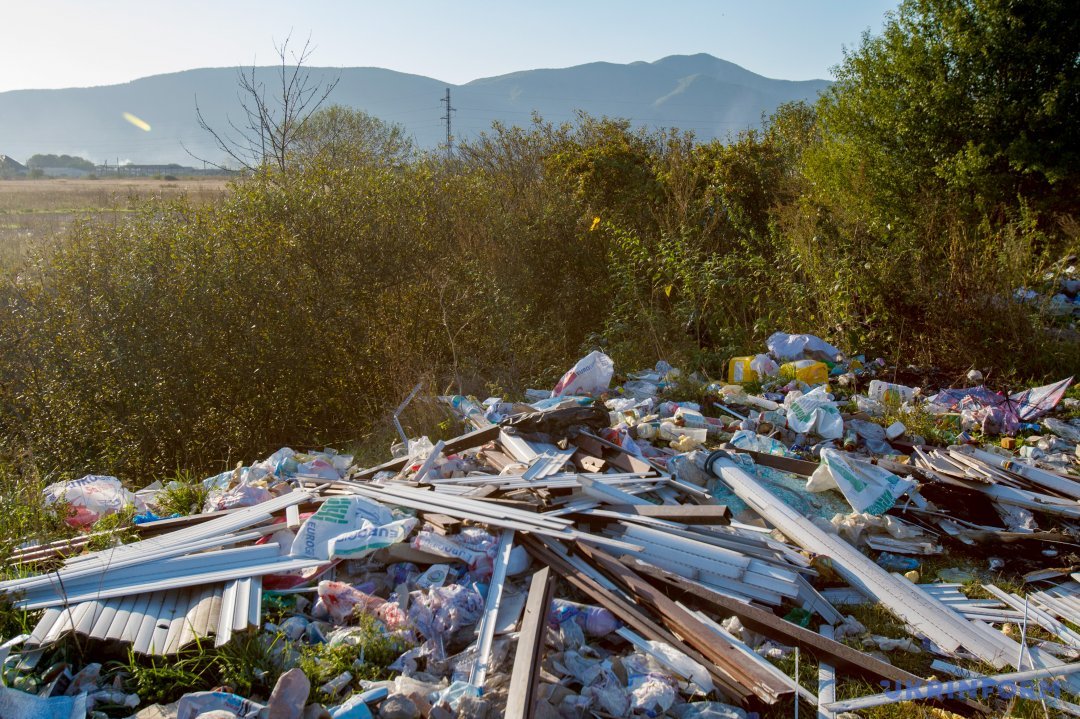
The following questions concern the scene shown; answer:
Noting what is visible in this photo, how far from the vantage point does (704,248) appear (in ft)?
33.0

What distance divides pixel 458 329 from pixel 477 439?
11.9 ft

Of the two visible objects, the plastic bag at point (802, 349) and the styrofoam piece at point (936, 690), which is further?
the plastic bag at point (802, 349)

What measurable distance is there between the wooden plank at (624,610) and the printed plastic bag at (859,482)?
2028 millimetres

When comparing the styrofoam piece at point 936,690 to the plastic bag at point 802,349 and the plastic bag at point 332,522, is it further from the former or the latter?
the plastic bag at point 802,349

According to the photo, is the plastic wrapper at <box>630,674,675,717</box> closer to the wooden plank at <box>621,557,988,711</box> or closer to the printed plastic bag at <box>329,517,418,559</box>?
the wooden plank at <box>621,557,988,711</box>

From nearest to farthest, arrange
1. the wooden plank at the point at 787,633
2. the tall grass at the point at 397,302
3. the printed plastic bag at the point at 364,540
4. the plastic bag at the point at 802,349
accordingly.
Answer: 1. the wooden plank at the point at 787,633
2. the printed plastic bag at the point at 364,540
3. the tall grass at the point at 397,302
4. the plastic bag at the point at 802,349

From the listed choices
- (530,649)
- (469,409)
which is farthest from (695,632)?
(469,409)

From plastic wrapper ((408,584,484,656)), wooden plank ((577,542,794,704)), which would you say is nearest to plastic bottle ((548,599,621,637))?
wooden plank ((577,542,794,704))

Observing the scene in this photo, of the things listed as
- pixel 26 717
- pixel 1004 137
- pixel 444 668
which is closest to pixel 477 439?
pixel 444 668

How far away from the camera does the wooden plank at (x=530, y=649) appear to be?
8.41 ft

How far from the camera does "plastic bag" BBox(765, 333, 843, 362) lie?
727 cm

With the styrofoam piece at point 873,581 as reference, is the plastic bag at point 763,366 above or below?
above

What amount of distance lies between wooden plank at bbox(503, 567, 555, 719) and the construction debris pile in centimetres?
1

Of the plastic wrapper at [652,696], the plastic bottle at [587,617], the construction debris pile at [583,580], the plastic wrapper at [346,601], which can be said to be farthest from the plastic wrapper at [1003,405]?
the plastic wrapper at [346,601]
